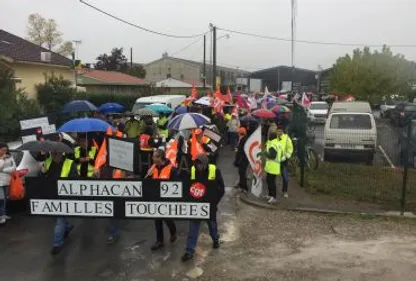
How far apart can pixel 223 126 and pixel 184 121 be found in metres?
9.98

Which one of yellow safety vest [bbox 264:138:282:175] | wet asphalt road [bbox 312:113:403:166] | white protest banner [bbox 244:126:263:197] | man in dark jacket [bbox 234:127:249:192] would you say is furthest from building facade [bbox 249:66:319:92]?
yellow safety vest [bbox 264:138:282:175]

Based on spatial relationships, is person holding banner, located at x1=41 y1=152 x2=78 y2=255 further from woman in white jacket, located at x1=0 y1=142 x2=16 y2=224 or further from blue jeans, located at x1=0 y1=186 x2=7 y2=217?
blue jeans, located at x1=0 y1=186 x2=7 y2=217

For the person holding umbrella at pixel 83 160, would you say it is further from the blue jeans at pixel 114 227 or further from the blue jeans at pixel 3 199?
the blue jeans at pixel 3 199

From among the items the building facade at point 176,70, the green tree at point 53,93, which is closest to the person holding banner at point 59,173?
the green tree at point 53,93

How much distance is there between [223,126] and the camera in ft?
69.2

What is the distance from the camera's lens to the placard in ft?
24.6

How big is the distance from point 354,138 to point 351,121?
169 cm

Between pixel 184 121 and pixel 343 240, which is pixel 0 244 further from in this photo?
pixel 343 240

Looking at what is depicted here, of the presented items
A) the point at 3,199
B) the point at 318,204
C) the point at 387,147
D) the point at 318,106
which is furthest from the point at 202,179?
the point at 318,106

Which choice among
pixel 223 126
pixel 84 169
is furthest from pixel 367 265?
pixel 223 126

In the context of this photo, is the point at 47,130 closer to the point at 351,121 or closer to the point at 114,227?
the point at 114,227

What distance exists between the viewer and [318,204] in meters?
10.9

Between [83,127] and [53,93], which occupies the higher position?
[53,93]

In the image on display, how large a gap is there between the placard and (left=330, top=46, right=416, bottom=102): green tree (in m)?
43.2
